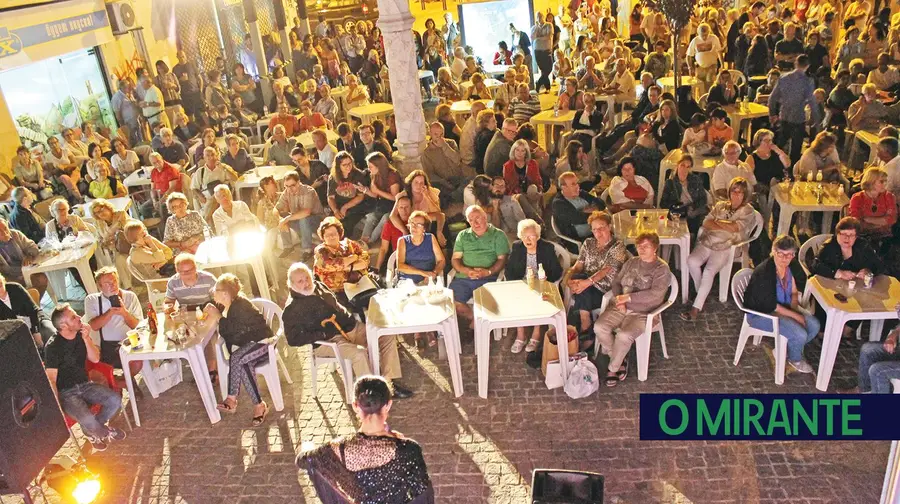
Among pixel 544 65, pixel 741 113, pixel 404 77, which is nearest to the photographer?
pixel 404 77

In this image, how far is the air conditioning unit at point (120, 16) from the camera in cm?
1140

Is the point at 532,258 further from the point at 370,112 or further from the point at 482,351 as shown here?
the point at 370,112

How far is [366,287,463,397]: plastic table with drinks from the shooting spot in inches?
197

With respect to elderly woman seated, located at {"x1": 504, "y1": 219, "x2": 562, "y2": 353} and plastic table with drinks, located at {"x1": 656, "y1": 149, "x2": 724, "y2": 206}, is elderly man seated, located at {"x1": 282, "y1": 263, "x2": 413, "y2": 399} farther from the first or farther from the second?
plastic table with drinks, located at {"x1": 656, "y1": 149, "x2": 724, "y2": 206}

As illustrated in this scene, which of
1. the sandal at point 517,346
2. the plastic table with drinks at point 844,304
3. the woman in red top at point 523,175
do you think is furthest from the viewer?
the woman in red top at point 523,175

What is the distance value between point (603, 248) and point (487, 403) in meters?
1.44

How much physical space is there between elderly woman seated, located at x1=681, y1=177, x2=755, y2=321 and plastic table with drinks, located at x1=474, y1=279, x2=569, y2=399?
4.72ft

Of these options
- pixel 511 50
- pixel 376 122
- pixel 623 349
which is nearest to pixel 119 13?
pixel 376 122

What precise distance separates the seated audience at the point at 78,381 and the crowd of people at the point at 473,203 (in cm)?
1

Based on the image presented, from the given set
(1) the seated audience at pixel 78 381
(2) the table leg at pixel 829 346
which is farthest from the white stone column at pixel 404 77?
(2) the table leg at pixel 829 346

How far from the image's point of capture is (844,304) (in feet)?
15.9

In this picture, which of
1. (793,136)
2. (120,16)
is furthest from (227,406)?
(120,16)

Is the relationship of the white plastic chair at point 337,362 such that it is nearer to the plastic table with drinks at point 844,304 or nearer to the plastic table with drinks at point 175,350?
the plastic table with drinks at point 175,350

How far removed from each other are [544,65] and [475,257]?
8.78m
